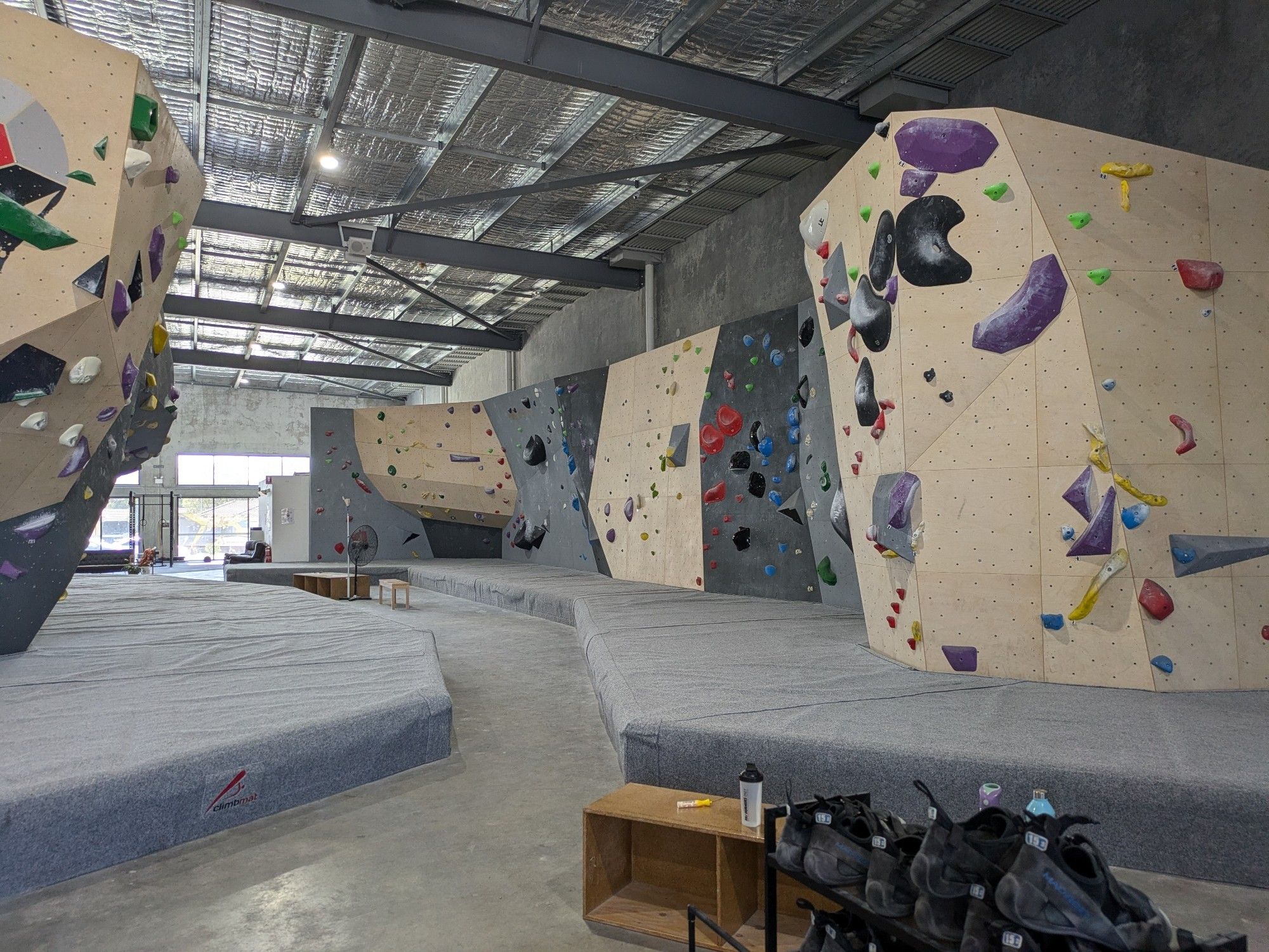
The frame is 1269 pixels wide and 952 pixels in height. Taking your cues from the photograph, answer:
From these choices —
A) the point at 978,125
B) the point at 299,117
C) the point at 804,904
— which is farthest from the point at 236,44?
the point at 804,904

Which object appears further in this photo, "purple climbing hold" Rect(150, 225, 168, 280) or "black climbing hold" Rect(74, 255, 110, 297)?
"purple climbing hold" Rect(150, 225, 168, 280)

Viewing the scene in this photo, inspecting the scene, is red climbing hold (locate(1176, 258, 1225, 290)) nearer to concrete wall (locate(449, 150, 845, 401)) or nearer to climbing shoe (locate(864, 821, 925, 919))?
climbing shoe (locate(864, 821, 925, 919))

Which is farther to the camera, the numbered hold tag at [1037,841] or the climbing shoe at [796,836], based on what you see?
the climbing shoe at [796,836]

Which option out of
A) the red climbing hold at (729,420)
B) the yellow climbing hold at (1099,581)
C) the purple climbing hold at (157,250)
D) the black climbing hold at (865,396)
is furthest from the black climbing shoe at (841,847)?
the red climbing hold at (729,420)

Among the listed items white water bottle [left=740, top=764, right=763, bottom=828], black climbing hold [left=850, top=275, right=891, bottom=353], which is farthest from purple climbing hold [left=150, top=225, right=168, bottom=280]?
white water bottle [left=740, top=764, right=763, bottom=828]

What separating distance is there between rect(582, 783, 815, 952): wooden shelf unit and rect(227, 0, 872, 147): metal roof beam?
4869mm

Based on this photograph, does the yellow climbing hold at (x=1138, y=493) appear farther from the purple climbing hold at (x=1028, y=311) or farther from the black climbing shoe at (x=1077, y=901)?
the black climbing shoe at (x=1077, y=901)

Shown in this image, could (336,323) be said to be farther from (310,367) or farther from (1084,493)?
(1084,493)

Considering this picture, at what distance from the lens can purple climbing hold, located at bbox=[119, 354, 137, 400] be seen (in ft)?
13.9

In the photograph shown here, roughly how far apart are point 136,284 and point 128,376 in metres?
0.52

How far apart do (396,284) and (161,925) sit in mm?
11098

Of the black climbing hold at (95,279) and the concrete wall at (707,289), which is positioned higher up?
the concrete wall at (707,289)

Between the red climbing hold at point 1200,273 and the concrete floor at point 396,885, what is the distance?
258 cm

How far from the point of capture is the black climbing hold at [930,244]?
4098 mm
